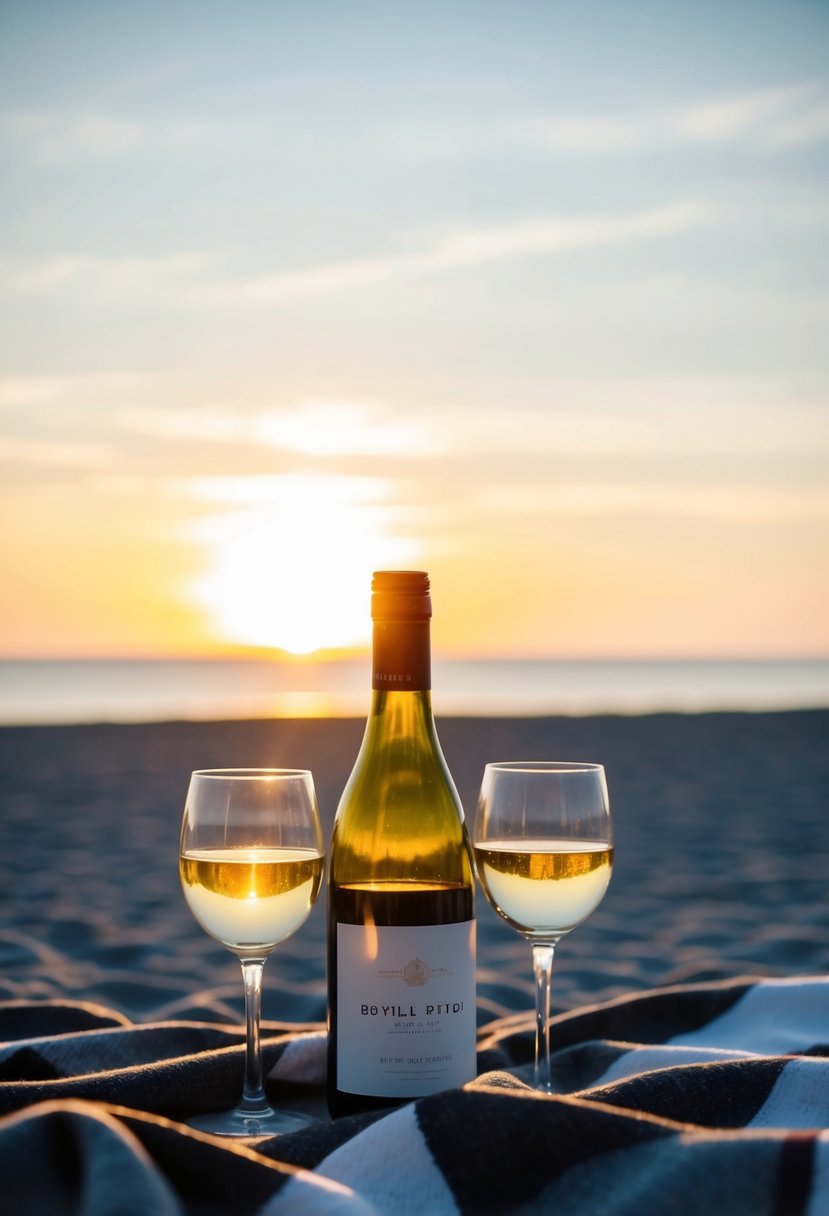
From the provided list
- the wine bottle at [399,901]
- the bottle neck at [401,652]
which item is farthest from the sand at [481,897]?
the bottle neck at [401,652]

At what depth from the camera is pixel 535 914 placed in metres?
2.20

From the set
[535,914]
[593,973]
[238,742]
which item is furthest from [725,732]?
[535,914]

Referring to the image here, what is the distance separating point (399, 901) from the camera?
218 cm

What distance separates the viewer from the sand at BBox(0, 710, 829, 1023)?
4.87m

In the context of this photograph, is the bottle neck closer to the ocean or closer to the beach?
the beach

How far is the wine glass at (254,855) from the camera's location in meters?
2.13

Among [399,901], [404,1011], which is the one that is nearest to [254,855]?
[399,901]

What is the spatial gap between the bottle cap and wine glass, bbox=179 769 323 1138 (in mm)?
296

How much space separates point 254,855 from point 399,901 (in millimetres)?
246

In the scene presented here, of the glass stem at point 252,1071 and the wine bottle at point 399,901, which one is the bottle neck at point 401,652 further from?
the glass stem at point 252,1071

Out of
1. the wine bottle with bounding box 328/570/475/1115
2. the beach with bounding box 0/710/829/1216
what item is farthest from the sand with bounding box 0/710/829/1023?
the wine bottle with bounding box 328/570/475/1115

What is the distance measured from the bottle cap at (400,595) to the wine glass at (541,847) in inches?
11.5

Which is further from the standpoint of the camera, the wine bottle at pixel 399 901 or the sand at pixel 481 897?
the sand at pixel 481 897


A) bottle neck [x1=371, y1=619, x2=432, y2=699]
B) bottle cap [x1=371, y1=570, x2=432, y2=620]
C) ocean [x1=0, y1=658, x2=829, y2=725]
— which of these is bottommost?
ocean [x1=0, y1=658, x2=829, y2=725]
